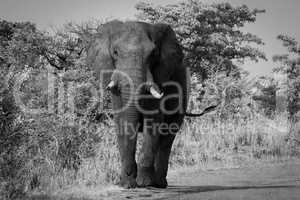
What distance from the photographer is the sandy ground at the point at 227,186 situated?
29.9ft

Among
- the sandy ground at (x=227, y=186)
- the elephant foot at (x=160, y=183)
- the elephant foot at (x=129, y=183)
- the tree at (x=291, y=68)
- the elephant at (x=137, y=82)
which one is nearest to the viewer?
the sandy ground at (x=227, y=186)

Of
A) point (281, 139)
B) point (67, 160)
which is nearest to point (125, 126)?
point (67, 160)

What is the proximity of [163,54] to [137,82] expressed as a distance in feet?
3.68

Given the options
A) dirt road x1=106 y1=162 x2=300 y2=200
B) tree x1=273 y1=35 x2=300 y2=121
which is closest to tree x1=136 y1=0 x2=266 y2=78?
tree x1=273 y1=35 x2=300 y2=121

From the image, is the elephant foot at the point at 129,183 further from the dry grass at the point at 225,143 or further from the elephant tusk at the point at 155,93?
the dry grass at the point at 225,143

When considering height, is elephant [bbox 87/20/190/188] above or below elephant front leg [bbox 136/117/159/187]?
above

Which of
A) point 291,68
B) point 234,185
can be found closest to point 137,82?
point 234,185

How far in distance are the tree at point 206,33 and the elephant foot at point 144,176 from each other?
19648 mm

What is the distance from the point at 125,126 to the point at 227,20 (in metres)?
26.2

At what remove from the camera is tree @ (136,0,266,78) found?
31.4 meters

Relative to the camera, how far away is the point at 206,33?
3278 cm

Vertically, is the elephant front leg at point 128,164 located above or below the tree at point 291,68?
below

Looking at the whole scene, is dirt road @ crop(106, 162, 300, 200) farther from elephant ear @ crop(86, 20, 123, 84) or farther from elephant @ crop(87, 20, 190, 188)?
elephant ear @ crop(86, 20, 123, 84)

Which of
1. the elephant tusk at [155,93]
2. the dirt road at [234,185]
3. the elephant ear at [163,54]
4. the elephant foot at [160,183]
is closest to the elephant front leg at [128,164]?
the dirt road at [234,185]
